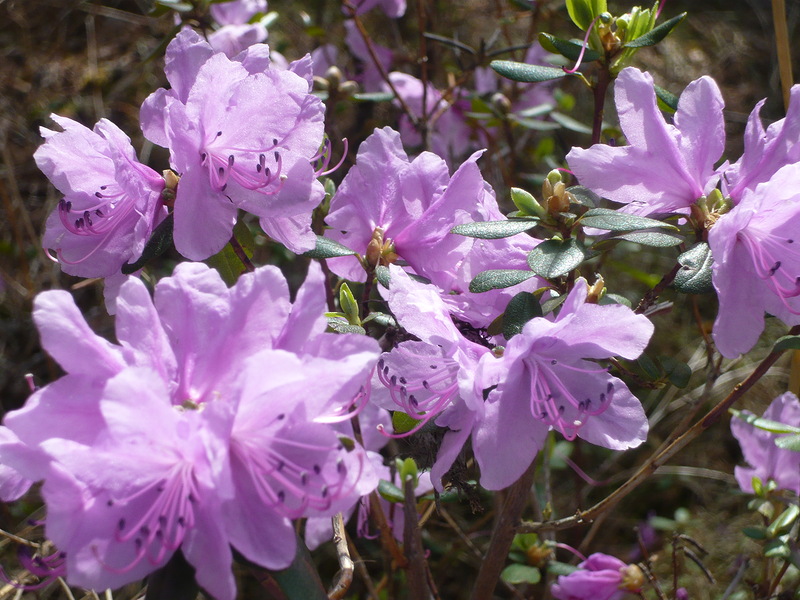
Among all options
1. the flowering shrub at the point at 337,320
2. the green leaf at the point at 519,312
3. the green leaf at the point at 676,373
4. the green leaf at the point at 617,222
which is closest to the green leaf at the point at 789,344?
the flowering shrub at the point at 337,320

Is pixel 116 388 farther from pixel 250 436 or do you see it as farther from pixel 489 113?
pixel 489 113

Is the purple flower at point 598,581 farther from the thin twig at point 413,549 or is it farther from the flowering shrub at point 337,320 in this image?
the thin twig at point 413,549

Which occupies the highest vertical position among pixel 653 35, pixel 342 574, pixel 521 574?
pixel 653 35

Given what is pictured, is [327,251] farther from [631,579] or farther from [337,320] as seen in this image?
[631,579]

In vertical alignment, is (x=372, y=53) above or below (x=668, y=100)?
below

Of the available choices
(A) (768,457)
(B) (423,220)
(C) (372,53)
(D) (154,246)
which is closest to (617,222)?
(B) (423,220)
